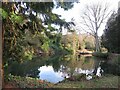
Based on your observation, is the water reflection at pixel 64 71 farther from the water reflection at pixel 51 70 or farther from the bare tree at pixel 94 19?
the bare tree at pixel 94 19

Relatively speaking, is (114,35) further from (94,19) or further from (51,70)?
(94,19)

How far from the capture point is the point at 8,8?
364cm

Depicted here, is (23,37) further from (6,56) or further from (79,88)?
(79,88)

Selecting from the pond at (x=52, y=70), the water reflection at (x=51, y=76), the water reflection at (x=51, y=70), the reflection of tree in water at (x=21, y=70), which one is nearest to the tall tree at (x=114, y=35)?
the pond at (x=52, y=70)

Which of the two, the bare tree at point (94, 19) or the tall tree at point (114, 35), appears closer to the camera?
the tall tree at point (114, 35)

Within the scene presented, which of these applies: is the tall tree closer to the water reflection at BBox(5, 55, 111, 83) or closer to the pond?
the pond

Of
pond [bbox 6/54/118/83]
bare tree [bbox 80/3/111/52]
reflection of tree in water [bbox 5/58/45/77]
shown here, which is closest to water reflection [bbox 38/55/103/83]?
pond [bbox 6/54/118/83]

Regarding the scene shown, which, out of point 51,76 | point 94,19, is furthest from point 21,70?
point 94,19

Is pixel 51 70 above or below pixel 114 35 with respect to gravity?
below

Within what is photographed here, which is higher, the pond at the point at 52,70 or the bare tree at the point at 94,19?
the bare tree at the point at 94,19

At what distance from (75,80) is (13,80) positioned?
160 centimetres

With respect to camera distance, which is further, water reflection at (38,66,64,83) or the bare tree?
the bare tree

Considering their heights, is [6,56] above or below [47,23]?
below

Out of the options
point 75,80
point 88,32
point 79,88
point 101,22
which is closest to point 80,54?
point 88,32
